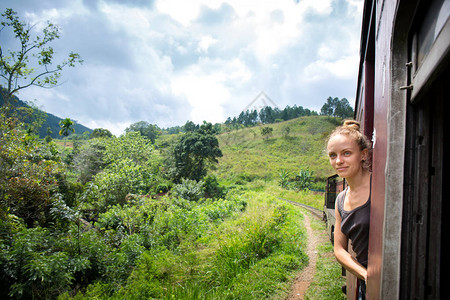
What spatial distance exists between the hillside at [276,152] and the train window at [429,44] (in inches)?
1297

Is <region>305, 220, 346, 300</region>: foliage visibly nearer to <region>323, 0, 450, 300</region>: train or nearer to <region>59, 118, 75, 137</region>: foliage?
<region>323, 0, 450, 300</region>: train

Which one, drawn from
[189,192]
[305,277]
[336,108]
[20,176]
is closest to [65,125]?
[189,192]

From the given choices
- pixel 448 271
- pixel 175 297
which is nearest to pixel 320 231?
pixel 175 297

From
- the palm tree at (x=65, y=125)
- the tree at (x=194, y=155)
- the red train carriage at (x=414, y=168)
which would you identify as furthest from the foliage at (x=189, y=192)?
the palm tree at (x=65, y=125)

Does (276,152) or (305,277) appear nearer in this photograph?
(305,277)

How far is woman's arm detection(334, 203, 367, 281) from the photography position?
1389mm

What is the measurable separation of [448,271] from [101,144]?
113ft

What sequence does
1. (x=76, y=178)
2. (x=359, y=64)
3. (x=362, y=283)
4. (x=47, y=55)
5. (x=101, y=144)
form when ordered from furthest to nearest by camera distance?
(x=101, y=144) < (x=76, y=178) < (x=47, y=55) < (x=359, y=64) < (x=362, y=283)

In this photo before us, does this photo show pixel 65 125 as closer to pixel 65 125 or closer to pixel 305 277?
pixel 65 125

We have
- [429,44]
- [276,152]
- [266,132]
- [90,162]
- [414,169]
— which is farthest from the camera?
[266,132]

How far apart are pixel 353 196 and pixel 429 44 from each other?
103cm

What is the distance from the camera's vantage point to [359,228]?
1.46m

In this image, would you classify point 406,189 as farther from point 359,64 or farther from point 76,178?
point 76,178

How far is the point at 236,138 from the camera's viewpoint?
214 feet
